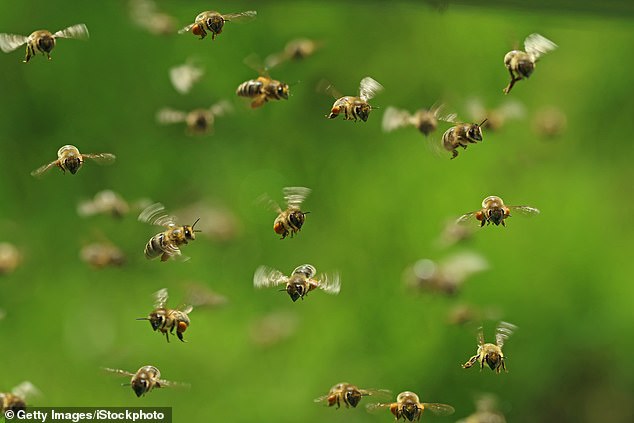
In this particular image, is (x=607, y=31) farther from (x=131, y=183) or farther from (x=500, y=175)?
(x=131, y=183)

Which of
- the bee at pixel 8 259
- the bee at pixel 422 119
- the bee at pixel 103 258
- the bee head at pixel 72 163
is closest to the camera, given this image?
the bee head at pixel 72 163

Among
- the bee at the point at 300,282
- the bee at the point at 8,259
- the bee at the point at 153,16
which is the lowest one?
the bee at the point at 300,282

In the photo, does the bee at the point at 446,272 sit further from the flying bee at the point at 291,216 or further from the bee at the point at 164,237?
the bee at the point at 164,237

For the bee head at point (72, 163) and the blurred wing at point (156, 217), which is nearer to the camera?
the bee head at point (72, 163)

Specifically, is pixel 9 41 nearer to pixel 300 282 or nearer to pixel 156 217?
pixel 156 217

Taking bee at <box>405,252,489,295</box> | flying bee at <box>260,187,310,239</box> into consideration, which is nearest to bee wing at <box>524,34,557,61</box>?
flying bee at <box>260,187,310,239</box>

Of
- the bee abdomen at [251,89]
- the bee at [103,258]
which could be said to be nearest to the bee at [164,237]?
the bee abdomen at [251,89]

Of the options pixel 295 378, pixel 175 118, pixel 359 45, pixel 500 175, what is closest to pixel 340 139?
pixel 359 45
